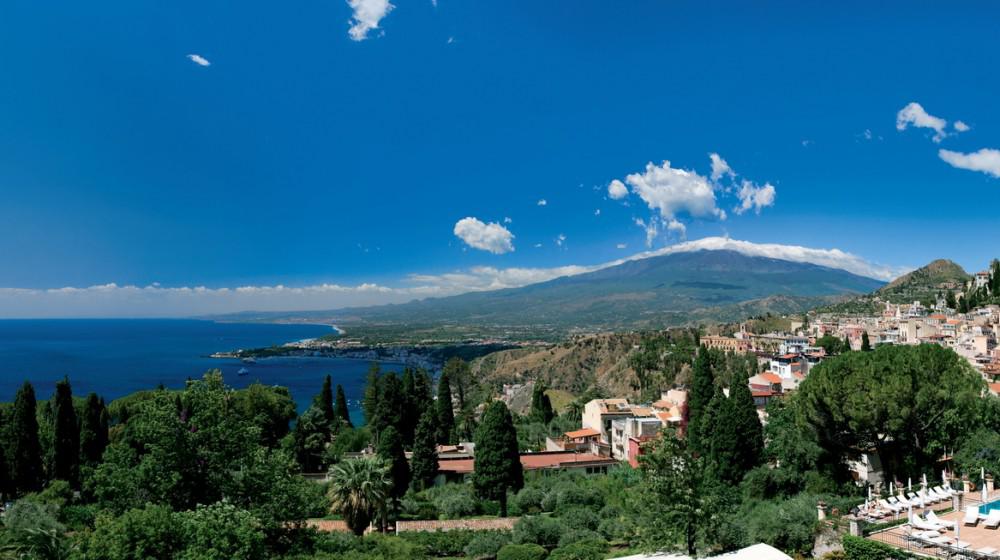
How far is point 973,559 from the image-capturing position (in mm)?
12984

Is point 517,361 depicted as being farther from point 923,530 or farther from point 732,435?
point 923,530

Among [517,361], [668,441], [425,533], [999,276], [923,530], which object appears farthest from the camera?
[517,361]

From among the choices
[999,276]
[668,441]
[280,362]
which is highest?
[999,276]

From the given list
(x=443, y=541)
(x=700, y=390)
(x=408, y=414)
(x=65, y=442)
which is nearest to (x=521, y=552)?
(x=443, y=541)

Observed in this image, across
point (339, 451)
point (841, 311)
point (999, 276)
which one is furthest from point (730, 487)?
point (841, 311)

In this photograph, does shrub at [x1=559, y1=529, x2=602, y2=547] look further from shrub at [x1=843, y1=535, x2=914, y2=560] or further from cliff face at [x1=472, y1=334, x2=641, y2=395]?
cliff face at [x1=472, y1=334, x2=641, y2=395]

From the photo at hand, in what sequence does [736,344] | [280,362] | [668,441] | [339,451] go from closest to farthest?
1. [668,441]
2. [339,451]
3. [736,344]
4. [280,362]

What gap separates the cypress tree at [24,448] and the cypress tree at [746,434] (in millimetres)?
31430

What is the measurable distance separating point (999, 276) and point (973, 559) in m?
82.9

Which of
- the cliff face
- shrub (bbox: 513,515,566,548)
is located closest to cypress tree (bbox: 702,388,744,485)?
shrub (bbox: 513,515,566,548)

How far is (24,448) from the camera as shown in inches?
1105

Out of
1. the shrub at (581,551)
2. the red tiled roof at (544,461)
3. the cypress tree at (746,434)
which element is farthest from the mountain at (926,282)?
the shrub at (581,551)

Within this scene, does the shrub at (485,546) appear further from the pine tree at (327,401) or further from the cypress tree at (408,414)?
the pine tree at (327,401)

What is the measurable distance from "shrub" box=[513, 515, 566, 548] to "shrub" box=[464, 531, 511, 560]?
1.89 feet
